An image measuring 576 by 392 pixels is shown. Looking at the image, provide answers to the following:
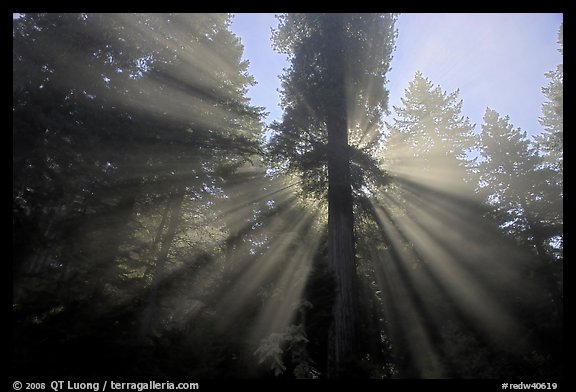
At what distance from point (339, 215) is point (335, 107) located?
143 inches

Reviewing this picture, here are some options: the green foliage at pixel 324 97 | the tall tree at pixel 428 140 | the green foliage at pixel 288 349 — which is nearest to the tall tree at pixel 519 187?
the tall tree at pixel 428 140

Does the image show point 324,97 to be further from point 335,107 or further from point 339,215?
point 339,215

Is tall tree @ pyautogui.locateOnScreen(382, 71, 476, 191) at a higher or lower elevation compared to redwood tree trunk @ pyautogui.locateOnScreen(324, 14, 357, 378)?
higher

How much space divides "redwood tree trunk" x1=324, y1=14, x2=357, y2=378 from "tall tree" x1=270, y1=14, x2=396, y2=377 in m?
0.03

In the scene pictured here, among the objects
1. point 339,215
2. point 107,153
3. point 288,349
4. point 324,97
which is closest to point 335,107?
point 324,97

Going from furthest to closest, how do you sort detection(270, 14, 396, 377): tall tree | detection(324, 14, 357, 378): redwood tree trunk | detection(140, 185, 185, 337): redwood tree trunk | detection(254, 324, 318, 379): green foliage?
detection(270, 14, 396, 377): tall tree < detection(140, 185, 185, 337): redwood tree trunk < detection(324, 14, 357, 378): redwood tree trunk < detection(254, 324, 318, 379): green foliage

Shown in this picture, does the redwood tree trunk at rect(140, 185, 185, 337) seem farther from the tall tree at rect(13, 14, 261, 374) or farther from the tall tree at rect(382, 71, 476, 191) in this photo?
the tall tree at rect(382, 71, 476, 191)

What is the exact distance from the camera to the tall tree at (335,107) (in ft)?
31.8

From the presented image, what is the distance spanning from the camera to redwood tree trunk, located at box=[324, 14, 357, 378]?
26.0 feet

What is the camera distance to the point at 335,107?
34.9 feet

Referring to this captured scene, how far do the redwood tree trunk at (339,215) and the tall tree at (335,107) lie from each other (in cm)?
3

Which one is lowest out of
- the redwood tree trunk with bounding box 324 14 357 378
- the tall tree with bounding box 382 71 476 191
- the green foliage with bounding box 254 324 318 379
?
the green foliage with bounding box 254 324 318 379

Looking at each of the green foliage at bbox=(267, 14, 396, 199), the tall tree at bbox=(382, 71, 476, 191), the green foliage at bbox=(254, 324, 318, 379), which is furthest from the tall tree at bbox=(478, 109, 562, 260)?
the green foliage at bbox=(254, 324, 318, 379)

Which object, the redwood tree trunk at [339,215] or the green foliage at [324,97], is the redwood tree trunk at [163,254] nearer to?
the green foliage at [324,97]
